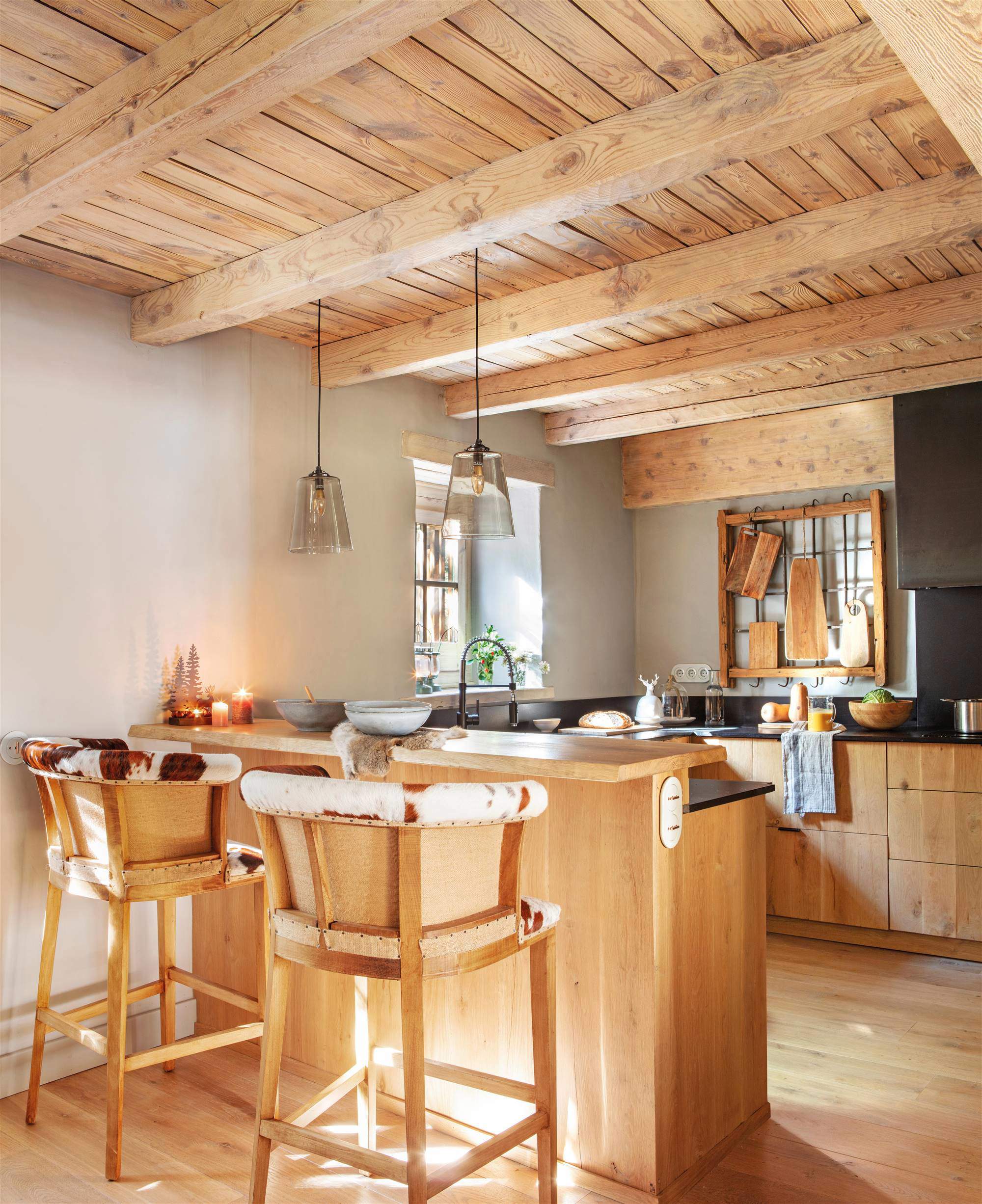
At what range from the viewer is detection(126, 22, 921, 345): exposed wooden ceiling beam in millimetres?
1930

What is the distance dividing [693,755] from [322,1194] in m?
1.36

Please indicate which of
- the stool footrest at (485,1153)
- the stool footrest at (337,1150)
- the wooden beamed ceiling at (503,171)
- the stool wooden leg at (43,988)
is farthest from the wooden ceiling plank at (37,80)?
the stool footrest at (485,1153)

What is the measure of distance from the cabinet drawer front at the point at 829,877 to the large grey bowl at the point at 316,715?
244 cm

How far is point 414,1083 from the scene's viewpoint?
179cm

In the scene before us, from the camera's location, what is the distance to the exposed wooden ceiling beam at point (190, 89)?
1.68 metres

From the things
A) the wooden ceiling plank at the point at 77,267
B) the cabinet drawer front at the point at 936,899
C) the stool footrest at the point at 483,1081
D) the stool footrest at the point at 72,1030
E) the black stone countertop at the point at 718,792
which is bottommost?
the cabinet drawer front at the point at 936,899

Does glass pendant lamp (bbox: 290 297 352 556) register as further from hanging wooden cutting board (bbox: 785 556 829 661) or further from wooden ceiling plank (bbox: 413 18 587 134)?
hanging wooden cutting board (bbox: 785 556 829 661)

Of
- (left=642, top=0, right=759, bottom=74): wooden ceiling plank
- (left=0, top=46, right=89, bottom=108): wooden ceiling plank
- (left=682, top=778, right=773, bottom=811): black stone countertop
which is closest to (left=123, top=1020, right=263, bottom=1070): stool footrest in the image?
(left=682, top=778, right=773, bottom=811): black stone countertop

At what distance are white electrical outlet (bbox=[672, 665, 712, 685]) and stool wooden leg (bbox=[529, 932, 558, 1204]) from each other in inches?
149

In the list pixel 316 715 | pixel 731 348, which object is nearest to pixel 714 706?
pixel 731 348

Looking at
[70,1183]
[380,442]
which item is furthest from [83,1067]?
[380,442]

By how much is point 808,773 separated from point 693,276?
2.38m

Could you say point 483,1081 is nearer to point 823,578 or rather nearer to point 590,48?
point 590,48

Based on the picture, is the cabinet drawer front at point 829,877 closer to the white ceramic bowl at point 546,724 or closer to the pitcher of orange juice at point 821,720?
the pitcher of orange juice at point 821,720
